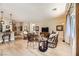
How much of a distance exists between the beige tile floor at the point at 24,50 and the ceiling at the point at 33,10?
463mm

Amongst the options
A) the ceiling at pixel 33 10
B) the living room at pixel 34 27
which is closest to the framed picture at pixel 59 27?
the living room at pixel 34 27

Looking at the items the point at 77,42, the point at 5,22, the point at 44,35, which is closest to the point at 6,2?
the point at 5,22

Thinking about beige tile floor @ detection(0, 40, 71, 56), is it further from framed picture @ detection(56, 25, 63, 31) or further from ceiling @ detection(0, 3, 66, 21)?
ceiling @ detection(0, 3, 66, 21)

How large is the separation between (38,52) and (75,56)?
66 cm

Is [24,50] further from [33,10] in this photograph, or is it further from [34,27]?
[33,10]

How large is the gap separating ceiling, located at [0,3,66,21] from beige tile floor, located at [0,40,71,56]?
0.46 meters

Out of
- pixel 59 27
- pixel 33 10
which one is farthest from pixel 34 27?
pixel 59 27

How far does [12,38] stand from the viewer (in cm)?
233

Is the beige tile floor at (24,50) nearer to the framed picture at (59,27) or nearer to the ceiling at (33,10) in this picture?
the framed picture at (59,27)

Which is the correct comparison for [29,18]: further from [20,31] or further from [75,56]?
[75,56]

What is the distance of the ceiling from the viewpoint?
226 cm

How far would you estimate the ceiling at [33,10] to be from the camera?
2.26 m

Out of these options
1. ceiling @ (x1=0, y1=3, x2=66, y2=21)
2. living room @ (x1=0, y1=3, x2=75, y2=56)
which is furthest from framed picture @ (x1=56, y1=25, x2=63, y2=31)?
ceiling @ (x1=0, y1=3, x2=66, y2=21)

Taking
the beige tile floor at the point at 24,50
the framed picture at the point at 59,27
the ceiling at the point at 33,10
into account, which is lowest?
the beige tile floor at the point at 24,50
